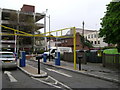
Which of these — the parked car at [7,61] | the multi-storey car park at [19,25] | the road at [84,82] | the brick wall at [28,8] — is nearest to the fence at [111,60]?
the road at [84,82]

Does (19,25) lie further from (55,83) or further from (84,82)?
(84,82)

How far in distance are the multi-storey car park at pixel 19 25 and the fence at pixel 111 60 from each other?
96.6ft

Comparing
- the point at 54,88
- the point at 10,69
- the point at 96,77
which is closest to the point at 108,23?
the point at 96,77

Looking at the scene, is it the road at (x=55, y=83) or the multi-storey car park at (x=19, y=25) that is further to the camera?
the multi-storey car park at (x=19, y=25)

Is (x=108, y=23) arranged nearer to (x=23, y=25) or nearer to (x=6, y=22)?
(x=23, y=25)

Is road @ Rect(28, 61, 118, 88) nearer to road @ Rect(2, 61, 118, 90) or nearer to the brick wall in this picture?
road @ Rect(2, 61, 118, 90)

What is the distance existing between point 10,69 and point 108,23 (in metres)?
8.72

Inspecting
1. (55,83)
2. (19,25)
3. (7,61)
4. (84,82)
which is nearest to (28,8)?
(19,25)

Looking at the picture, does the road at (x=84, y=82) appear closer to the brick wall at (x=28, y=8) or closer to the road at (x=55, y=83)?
the road at (x=55, y=83)

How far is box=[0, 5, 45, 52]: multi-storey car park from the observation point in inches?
1705

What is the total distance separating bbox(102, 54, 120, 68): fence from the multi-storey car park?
29.4 metres

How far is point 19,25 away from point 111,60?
111 feet

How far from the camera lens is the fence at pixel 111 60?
44.0ft

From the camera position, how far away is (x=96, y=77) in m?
10.0
